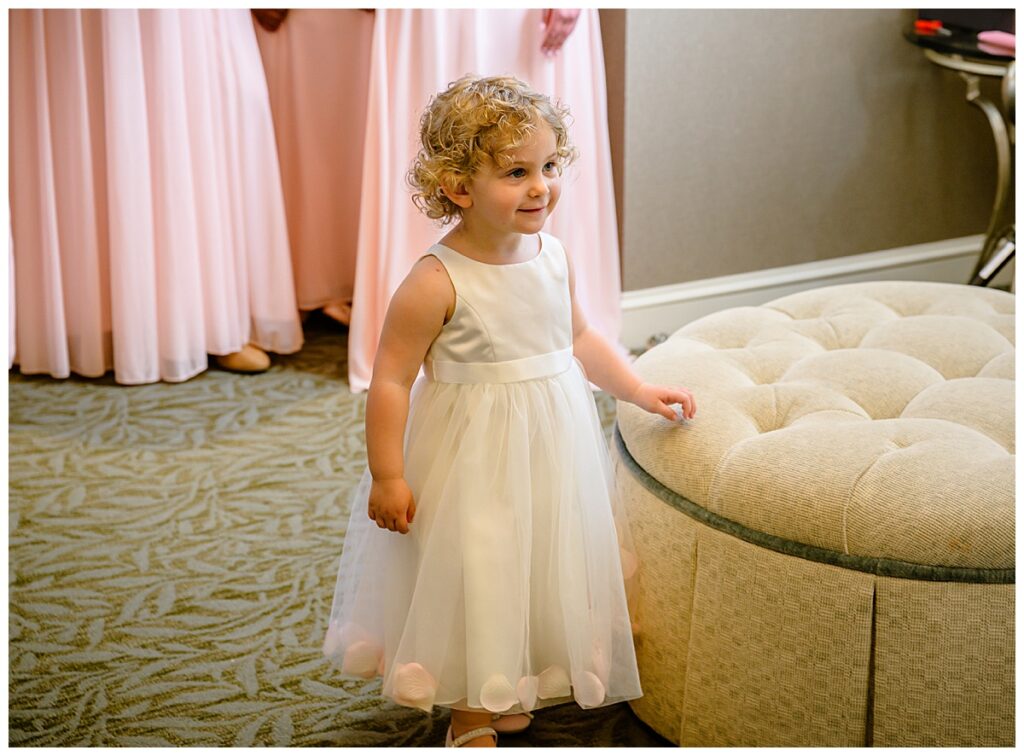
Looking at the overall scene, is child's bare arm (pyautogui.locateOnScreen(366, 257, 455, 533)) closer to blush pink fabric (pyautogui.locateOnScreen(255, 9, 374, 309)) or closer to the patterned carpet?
the patterned carpet

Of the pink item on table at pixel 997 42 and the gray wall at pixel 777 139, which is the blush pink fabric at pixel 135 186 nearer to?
the gray wall at pixel 777 139

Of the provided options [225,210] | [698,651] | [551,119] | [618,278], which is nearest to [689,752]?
[698,651]

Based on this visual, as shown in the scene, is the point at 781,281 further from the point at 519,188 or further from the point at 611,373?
the point at 519,188

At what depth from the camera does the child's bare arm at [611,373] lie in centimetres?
166

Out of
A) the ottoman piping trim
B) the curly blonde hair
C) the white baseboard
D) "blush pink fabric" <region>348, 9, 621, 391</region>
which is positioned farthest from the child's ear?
the white baseboard

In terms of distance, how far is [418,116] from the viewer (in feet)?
9.53

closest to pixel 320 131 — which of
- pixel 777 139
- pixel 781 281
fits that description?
pixel 777 139

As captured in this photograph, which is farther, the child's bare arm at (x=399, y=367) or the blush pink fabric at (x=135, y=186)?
the blush pink fabric at (x=135, y=186)

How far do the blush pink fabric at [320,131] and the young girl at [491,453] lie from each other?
6.53 ft

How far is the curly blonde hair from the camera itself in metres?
1.42

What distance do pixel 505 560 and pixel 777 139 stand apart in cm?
218

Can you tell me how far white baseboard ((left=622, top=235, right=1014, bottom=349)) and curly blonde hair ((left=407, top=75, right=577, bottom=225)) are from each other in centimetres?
184

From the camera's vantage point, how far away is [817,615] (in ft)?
4.65

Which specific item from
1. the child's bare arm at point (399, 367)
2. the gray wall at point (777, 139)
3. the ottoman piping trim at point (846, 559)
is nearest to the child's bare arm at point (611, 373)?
the ottoman piping trim at point (846, 559)
